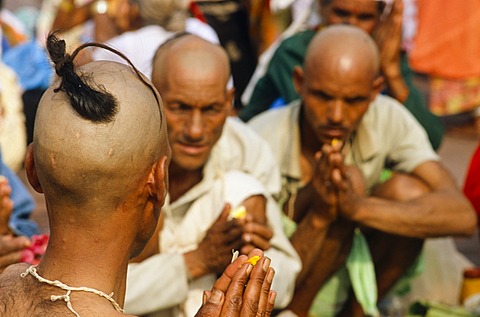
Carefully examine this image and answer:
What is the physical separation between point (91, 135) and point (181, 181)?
207 centimetres

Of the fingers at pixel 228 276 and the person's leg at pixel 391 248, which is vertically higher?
the fingers at pixel 228 276

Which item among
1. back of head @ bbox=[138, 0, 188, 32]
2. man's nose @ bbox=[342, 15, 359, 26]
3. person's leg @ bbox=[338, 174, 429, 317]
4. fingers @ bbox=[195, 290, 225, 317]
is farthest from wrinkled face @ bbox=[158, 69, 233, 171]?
back of head @ bbox=[138, 0, 188, 32]

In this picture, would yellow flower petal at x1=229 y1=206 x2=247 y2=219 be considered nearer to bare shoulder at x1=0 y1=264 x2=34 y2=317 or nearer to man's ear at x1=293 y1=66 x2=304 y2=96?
man's ear at x1=293 y1=66 x2=304 y2=96

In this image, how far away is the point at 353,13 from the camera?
230 inches

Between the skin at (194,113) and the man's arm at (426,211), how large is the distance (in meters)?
0.60

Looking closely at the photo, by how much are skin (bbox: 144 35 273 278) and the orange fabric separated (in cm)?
625

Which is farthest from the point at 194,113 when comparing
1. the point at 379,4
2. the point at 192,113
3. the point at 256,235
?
the point at 379,4

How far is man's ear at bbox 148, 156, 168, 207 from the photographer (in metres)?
2.61

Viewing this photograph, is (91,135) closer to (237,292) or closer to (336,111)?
(237,292)

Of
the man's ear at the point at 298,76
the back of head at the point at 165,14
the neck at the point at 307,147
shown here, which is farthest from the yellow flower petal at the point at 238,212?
the back of head at the point at 165,14

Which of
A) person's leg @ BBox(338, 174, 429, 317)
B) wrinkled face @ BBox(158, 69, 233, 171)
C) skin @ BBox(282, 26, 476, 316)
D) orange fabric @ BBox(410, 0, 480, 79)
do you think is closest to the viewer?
wrinkled face @ BBox(158, 69, 233, 171)

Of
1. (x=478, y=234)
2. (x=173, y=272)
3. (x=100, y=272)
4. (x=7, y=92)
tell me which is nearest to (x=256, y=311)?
(x=100, y=272)

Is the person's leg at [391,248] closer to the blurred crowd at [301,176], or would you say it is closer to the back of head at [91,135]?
the blurred crowd at [301,176]

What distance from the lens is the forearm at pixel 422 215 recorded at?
15.9 feet
